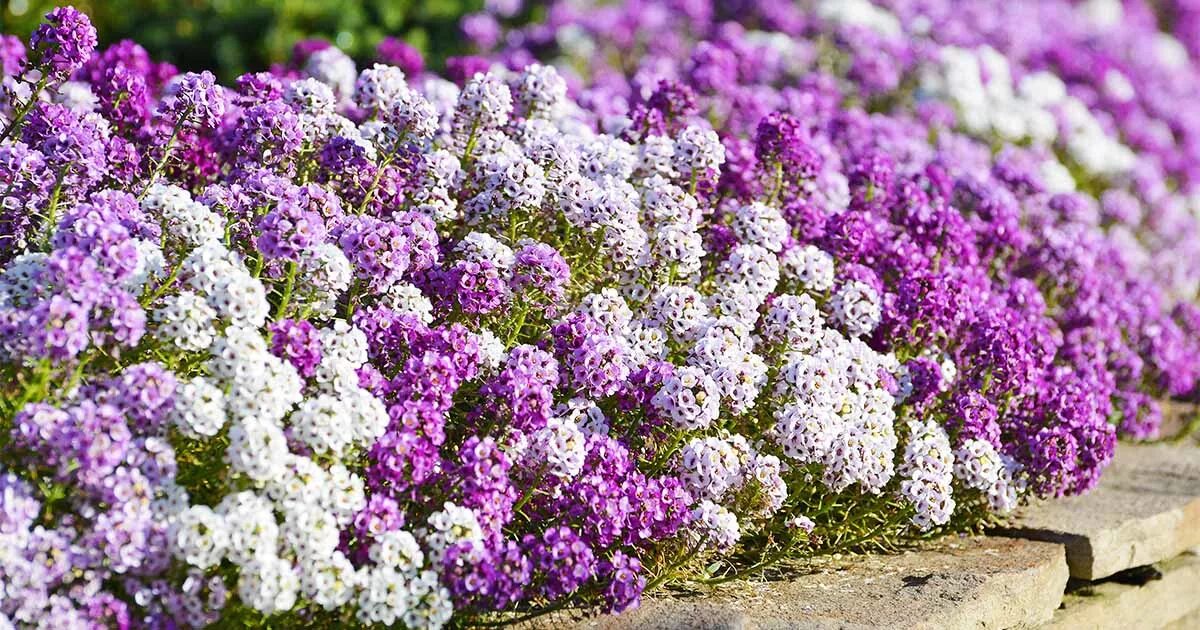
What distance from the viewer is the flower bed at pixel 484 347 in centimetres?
360

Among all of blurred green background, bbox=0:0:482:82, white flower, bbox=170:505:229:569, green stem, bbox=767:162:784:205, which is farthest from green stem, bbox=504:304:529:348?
blurred green background, bbox=0:0:482:82

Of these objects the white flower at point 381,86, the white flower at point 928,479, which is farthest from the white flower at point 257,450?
the white flower at point 928,479

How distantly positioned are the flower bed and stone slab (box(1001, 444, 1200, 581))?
169mm

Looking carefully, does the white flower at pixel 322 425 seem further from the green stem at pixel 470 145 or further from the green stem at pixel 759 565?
the green stem at pixel 470 145

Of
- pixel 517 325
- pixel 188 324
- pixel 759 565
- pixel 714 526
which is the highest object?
pixel 188 324

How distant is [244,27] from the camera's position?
9438 mm

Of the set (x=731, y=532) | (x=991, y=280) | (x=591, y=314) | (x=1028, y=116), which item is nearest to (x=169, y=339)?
(x=591, y=314)

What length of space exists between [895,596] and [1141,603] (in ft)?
4.79

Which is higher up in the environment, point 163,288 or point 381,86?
point 381,86

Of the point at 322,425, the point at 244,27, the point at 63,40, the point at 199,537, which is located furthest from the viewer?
the point at 244,27

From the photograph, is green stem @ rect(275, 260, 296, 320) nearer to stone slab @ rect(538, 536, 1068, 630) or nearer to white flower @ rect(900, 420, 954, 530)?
stone slab @ rect(538, 536, 1068, 630)

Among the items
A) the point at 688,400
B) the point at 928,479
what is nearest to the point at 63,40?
the point at 688,400

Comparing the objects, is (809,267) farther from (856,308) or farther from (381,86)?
(381,86)

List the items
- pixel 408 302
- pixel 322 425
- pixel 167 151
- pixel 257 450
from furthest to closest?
pixel 167 151 < pixel 408 302 < pixel 322 425 < pixel 257 450
